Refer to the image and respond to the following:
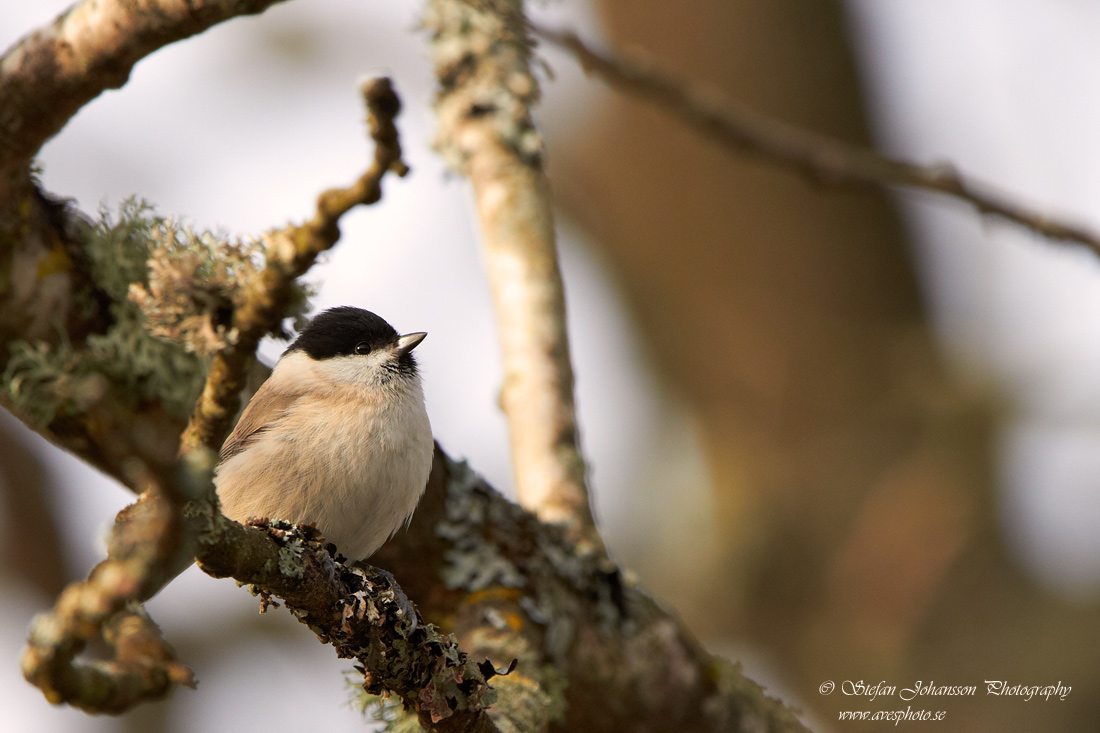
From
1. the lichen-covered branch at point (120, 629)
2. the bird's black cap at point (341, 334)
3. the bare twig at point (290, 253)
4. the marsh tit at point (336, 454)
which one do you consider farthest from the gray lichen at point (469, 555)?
the bare twig at point (290, 253)

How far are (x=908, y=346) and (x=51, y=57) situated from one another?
194 inches

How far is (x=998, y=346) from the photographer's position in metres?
5.85

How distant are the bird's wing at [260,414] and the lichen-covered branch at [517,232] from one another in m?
0.77

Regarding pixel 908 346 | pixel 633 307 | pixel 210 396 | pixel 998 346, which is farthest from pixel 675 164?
pixel 210 396

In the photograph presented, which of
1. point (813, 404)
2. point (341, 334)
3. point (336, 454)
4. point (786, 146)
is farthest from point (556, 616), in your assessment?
point (813, 404)

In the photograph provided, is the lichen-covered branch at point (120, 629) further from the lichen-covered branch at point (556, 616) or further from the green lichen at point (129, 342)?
the lichen-covered branch at point (556, 616)

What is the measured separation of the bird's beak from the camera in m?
3.31

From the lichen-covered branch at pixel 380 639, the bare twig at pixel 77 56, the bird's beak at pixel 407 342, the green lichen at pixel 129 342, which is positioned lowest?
the lichen-covered branch at pixel 380 639

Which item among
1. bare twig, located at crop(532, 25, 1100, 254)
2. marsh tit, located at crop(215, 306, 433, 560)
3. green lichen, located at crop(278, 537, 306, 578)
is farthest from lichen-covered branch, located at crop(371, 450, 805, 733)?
bare twig, located at crop(532, 25, 1100, 254)

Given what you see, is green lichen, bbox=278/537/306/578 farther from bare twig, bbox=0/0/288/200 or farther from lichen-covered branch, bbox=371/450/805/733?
bare twig, bbox=0/0/288/200

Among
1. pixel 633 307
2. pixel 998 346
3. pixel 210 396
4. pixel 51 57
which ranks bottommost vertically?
pixel 210 396

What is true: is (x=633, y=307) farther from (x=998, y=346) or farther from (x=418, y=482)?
(x=418, y=482)

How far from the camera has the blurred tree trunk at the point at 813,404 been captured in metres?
5.39

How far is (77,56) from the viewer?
2160 millimetres
